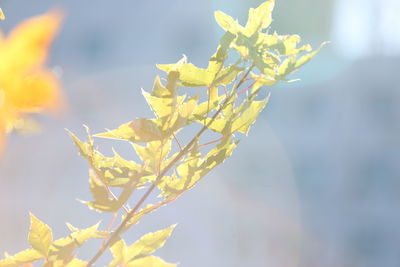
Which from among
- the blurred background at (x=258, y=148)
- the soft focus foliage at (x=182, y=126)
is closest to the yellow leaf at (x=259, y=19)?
the soft focus foliage at (x=182, y=126)

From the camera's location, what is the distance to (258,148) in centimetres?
962

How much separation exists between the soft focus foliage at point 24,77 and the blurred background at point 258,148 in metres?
8.67

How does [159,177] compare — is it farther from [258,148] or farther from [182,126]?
[258,148]

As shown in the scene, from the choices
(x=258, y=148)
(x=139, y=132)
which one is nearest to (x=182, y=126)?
(x=139, y=132)

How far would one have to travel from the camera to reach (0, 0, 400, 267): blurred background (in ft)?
29.7

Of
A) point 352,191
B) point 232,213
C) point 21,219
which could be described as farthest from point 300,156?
point 21,219

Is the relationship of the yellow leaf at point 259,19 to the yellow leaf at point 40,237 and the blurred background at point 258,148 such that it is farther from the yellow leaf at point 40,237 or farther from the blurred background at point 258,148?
the blurred background at point 258,148

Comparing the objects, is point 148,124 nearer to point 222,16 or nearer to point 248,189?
point 222,16

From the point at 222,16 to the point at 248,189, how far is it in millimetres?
9589

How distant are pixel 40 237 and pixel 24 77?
6 centimetres

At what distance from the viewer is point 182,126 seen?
7.3 inches

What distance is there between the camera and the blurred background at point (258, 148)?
9039 mm

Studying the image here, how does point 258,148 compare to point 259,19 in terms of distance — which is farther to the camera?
point 258,148

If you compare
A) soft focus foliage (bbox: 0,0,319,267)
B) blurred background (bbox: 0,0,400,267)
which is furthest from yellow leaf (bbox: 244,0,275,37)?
blurred background (bbox: 0,0,400,267)
